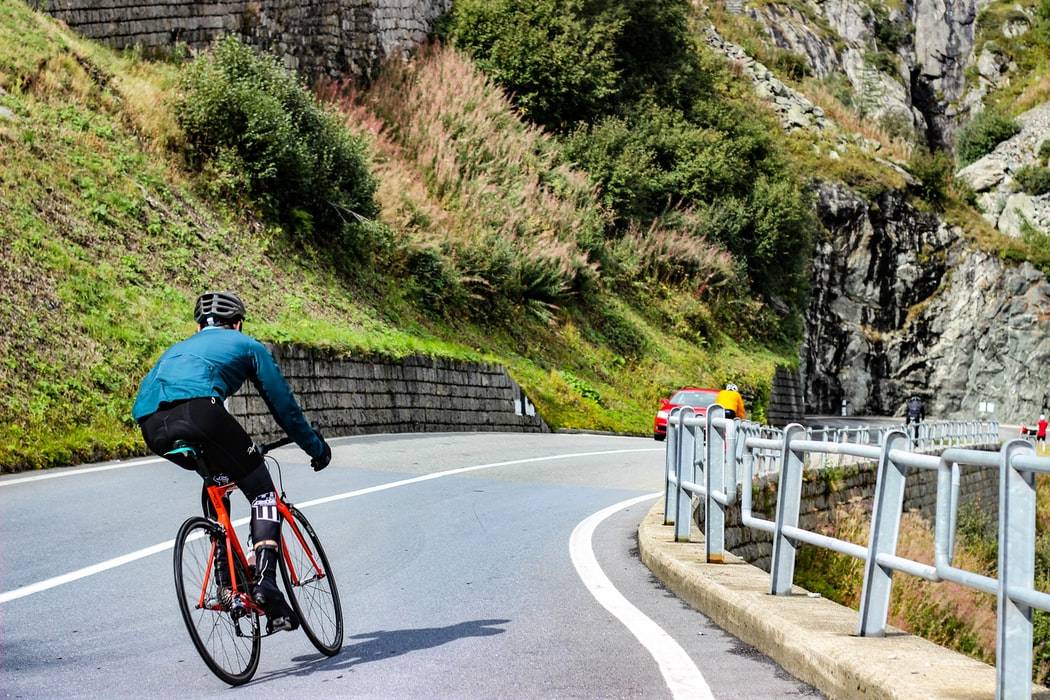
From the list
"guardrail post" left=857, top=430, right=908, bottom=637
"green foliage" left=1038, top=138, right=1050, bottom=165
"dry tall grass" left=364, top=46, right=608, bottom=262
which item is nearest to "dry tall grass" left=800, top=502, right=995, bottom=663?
"guardrail post" left=857, top=430, right=908, bottom=637

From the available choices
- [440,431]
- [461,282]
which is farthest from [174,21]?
[440,431]

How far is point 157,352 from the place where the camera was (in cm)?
1936

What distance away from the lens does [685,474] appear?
405 inches

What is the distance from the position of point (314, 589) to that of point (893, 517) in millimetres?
2835

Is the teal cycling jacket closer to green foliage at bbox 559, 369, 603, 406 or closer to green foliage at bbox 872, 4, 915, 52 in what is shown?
green foliage at bbox 559, 369, 603, 406

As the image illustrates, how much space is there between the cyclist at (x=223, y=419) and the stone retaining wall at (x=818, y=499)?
648 centimetres

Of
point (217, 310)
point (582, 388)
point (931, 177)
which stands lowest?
point (582, 388)

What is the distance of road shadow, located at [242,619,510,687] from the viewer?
6.01 metres

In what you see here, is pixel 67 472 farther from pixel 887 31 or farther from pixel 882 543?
pixel 887 31

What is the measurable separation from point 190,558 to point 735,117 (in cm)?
4610

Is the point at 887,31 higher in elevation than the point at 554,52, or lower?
higher

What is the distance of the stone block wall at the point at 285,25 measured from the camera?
34.2m

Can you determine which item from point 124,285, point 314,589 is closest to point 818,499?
point 314,589

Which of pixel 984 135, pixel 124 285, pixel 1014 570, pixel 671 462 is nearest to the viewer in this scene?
pixel 1014 570
